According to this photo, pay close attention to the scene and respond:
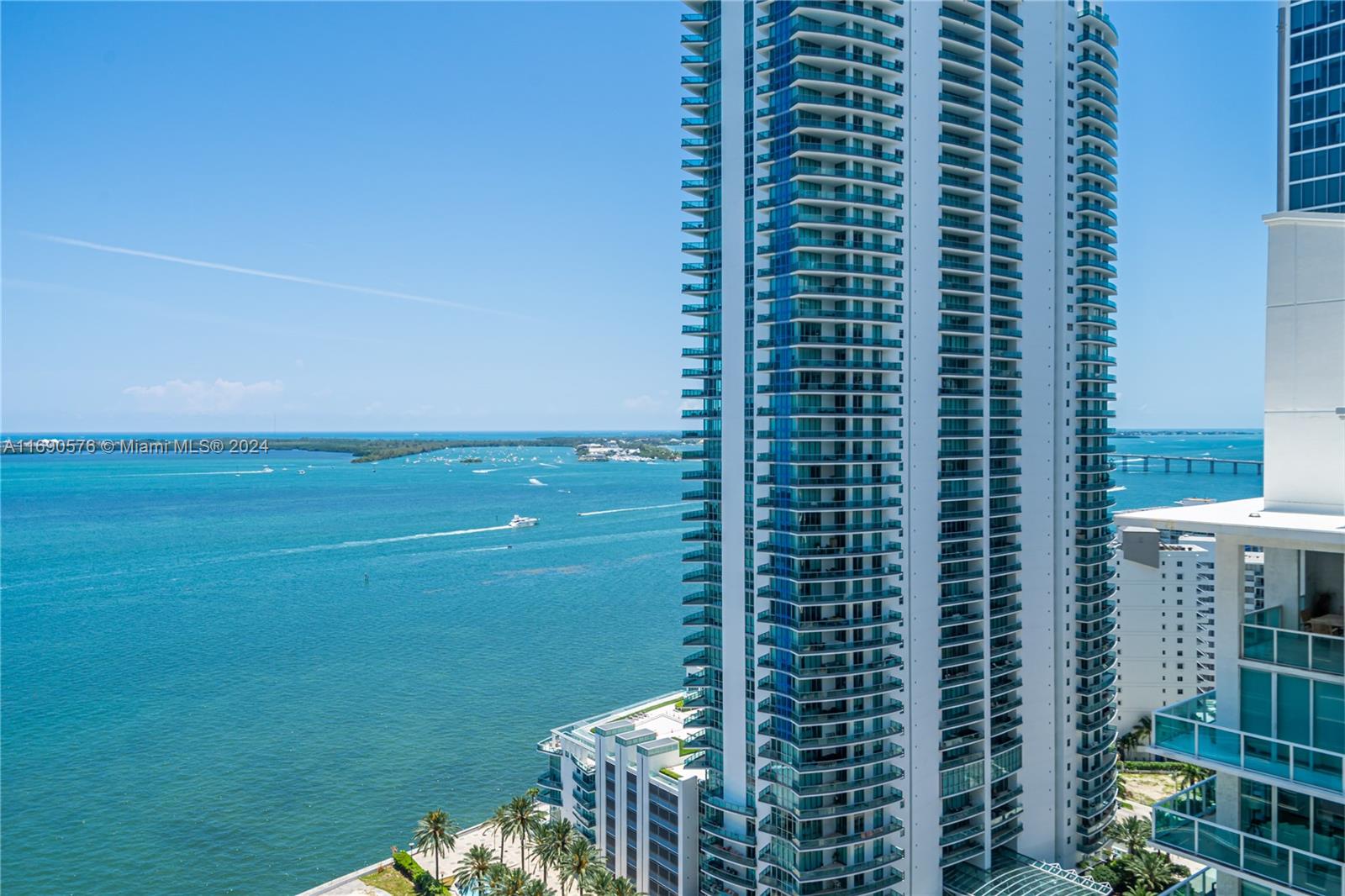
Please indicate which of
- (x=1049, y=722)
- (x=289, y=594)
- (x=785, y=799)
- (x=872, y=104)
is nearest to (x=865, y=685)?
(x=785, y=799)

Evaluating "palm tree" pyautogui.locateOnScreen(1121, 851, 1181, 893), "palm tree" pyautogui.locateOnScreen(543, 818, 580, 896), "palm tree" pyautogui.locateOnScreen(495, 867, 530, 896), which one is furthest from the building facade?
"palm tree" pyautogui.locateOnScreen(543, 818, 580, 896)

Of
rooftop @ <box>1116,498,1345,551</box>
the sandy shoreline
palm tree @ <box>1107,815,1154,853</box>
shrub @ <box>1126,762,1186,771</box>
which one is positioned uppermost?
rooftop @ <box>1116,498,1345,551</box>

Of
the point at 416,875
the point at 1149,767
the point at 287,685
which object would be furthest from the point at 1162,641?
the point at 287,685

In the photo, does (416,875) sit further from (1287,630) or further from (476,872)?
(1287,630)

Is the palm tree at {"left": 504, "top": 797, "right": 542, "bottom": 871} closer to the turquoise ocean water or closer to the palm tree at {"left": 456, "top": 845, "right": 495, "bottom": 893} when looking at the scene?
the palm tree at {"left": 456, "top": 845, "right": 495, "bottom": 893}

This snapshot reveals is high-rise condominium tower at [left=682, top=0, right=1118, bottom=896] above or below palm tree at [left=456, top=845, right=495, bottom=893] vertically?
above

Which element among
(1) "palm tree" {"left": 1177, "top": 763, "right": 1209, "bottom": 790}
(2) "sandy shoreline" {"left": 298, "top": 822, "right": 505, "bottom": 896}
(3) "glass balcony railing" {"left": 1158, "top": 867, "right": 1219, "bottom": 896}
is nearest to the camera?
(3) "glass balcony railing" {"left": 1158, "top": 867, "right": 1219, "bottom": 896}
